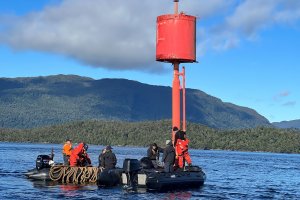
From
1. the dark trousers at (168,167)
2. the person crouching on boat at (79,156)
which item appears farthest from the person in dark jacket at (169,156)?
the person crouching on boat at (79,156)

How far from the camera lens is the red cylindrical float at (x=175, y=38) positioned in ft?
125

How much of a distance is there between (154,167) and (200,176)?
3125 mm

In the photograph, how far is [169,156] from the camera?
111 feet

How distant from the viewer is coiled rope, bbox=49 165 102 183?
3791cm

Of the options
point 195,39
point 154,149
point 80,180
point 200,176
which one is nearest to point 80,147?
point 80,180

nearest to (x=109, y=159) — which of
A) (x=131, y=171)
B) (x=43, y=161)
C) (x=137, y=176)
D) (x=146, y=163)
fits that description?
(x=146, y=163)

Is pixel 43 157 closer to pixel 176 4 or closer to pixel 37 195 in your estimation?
pixel 37 195

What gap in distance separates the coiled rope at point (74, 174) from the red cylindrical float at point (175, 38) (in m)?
8.51

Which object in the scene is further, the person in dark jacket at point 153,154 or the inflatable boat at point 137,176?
the person in dark jacket at point 153,154

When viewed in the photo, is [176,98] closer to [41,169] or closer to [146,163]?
[146,163]

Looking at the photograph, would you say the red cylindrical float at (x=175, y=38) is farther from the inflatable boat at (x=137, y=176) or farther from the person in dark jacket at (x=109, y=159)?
the person in dark jacket at (x=109, y=159)

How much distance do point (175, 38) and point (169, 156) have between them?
823 centimetres

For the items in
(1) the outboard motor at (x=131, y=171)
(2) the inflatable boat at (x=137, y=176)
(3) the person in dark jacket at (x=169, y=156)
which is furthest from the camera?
(3) the person in dark jacket at (x=169, y=156)

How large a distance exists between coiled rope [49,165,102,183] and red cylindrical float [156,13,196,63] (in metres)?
8.51
